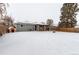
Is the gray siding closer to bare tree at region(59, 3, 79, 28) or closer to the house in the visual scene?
the house

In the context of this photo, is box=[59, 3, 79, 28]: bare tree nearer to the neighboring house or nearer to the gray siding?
the neighboring house

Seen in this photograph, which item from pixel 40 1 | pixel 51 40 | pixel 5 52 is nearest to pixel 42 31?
pixel 51 40

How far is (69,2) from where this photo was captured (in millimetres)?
2064

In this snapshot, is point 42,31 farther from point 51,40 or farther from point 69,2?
point 69,2

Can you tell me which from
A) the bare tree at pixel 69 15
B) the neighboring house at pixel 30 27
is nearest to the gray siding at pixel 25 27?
the neighboring house at pixel 30 27

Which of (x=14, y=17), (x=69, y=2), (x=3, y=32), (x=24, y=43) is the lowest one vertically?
(x=24, y=43)

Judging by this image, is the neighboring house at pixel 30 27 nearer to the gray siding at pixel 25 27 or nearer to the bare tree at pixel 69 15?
the gray siding at pixel 25 27

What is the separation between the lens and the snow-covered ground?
A: 2.00 meters

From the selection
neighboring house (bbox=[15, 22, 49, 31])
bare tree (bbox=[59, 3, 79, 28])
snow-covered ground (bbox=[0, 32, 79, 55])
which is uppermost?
bare tree (bbox=[59, 3, 79, 28])

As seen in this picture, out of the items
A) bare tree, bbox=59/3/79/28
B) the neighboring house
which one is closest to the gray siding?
the neighboring house

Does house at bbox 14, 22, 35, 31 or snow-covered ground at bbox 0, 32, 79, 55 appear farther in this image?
house at bbox 14, 22, 35, 31

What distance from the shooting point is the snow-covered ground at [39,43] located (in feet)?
6.57

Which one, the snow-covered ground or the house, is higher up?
the house
